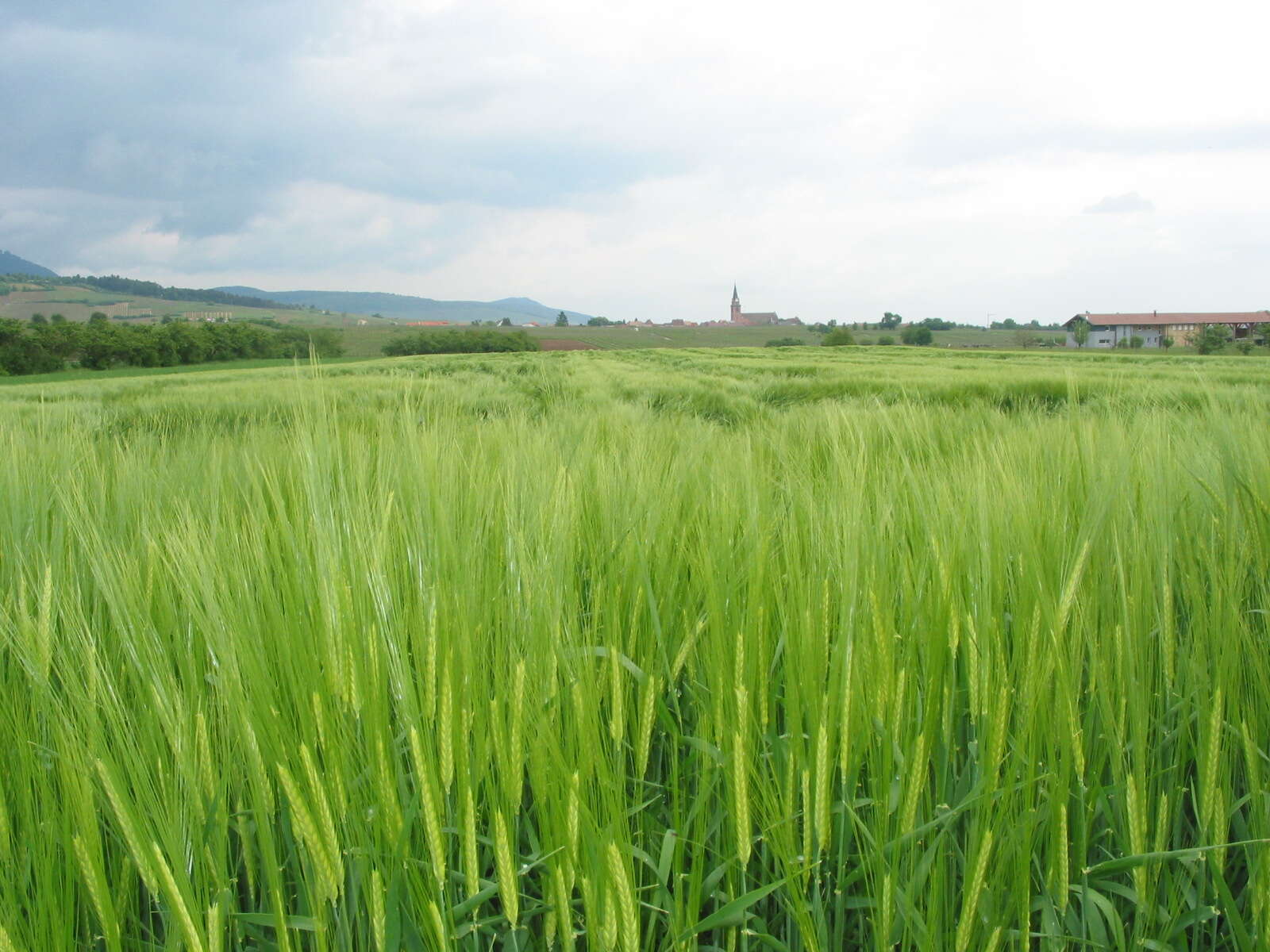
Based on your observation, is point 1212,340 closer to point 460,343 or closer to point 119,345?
point 460,343

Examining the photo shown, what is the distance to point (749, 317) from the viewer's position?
10619 centimetres

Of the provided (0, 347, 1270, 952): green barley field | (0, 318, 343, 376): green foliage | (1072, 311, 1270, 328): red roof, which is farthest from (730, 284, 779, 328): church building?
(0, 347, 1270, 952): green barley field

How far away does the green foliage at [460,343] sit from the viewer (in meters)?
47.3

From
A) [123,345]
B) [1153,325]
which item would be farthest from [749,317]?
[123,345]

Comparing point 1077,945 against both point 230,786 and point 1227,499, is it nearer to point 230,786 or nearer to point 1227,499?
point 1227,499

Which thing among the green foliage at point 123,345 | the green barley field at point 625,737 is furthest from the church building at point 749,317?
the green barley field at point 625,737

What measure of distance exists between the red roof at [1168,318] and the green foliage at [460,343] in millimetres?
48450

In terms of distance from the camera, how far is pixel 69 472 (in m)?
1.31

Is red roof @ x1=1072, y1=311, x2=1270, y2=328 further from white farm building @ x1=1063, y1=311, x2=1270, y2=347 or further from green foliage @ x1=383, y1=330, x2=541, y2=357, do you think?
green foliage @ x1=383, y1=330, x2=541, y2=357

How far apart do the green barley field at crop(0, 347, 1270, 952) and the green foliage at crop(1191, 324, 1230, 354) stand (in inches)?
2086

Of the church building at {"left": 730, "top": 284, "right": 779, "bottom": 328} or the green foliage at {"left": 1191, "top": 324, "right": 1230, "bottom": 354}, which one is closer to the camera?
the green foliage at {"left": 1191, "top": 324, "right": 1230, "bottom": 354}

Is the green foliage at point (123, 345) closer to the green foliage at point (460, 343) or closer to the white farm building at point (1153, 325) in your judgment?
the green foliage at point (460, 343)

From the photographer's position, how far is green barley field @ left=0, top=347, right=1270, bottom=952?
1.97 feet

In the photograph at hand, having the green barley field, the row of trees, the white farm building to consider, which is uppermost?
the white farm building
